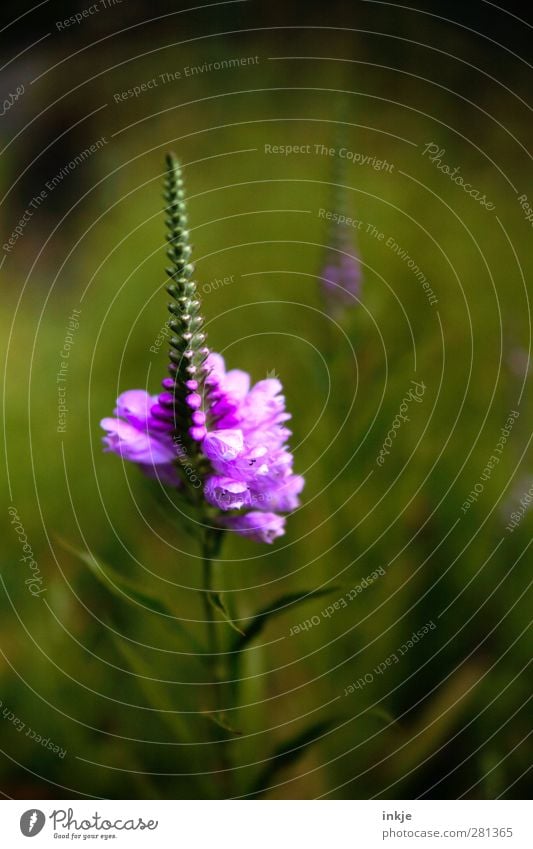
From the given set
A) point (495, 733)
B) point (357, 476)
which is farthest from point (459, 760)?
point (357, 476)

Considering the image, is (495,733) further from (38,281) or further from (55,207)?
(55,207)

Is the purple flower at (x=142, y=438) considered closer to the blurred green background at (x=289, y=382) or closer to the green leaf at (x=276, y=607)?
the blurred green background at (x=289, y=382)
